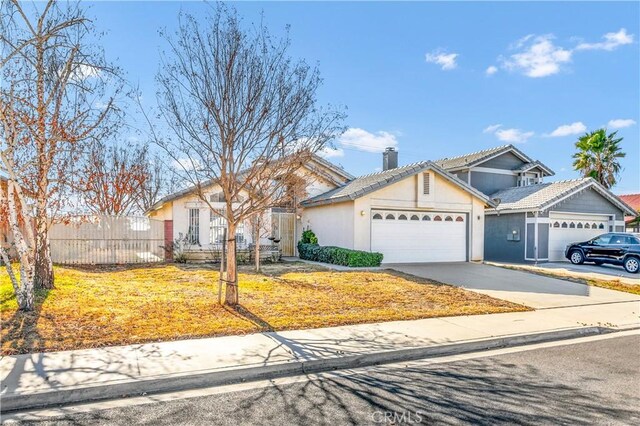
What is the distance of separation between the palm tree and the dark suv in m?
13.1

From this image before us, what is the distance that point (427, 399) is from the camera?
14.9 feet

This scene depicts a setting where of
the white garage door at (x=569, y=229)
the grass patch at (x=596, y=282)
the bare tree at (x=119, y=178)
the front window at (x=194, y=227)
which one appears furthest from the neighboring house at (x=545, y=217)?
the bare tree at (x=119, y=178)

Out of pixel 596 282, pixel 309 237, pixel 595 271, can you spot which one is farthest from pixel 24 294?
pixel 595 271

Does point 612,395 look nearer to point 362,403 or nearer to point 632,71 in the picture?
point 362,403

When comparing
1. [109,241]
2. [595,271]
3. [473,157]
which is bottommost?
[595,271]

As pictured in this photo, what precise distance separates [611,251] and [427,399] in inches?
680

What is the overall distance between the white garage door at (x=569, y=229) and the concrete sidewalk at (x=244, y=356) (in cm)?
1368

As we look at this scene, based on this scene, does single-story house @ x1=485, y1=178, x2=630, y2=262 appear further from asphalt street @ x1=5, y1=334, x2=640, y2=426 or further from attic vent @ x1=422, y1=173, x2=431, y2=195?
asphalt street @ x1=5, y1=334, x2=640, y2=426

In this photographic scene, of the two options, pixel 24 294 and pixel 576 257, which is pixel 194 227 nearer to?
pixel 24 294

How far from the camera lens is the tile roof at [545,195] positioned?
20219 millimetres

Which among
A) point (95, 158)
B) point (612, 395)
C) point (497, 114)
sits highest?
point (497, 114)

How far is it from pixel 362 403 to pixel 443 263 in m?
14.1

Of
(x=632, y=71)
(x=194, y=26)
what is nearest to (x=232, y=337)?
(x=194, y=26)

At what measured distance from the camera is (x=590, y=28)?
12633 mm
